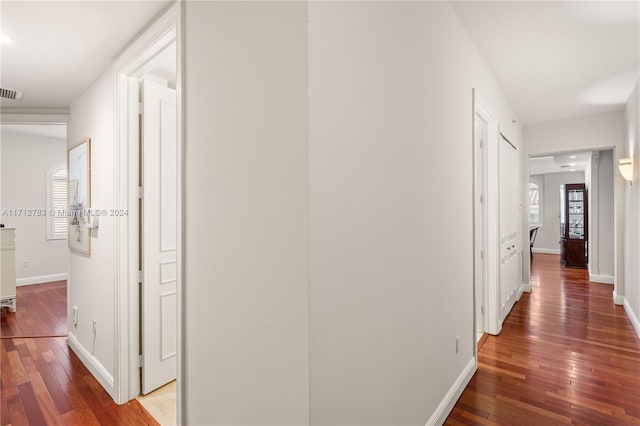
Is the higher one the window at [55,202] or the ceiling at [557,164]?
the ceiling at [557,164]

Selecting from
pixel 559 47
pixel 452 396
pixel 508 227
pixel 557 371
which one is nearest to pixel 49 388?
pixel 452 396

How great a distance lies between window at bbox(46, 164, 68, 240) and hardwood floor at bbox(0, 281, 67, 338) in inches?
42.2

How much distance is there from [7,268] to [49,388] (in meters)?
2.97

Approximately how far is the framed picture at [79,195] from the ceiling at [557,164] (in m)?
8.09

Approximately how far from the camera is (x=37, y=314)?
4.21m

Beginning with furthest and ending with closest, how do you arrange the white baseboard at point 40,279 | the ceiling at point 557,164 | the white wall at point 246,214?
1. the ceiling at point 557,164
2. the white baseboard at point 40,279
3. the white wall at point 246,214

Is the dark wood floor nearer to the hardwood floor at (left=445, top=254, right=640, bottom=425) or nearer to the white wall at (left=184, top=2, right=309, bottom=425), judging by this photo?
the white wall at (left=184, top=2, right=309, bottom=425)

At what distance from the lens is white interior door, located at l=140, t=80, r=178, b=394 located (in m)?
2.30

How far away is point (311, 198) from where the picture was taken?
101 cm

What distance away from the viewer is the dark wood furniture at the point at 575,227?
724 cm

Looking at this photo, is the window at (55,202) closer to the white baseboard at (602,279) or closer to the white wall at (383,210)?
the white wall at (383,210)

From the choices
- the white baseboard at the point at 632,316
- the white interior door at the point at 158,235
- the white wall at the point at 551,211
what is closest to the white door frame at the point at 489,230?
the white baseboard at the point at 632,316

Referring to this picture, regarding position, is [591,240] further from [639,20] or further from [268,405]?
[268,405]

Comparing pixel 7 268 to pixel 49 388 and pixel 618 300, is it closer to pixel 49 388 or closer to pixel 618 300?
pixel 49 388
